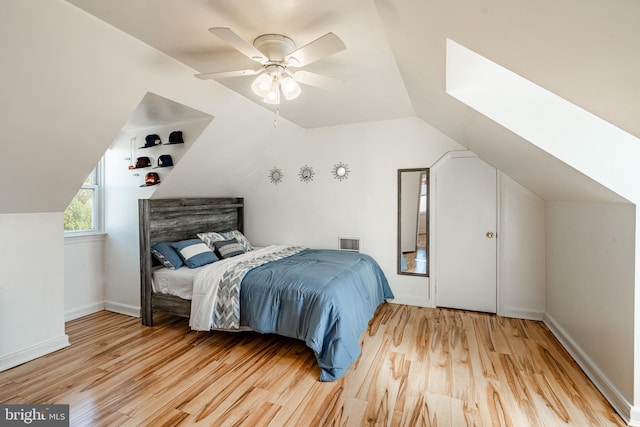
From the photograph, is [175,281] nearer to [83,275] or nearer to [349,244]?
[83,275]

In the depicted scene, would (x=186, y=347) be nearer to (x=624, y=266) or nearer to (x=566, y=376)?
(x=566, y=376)

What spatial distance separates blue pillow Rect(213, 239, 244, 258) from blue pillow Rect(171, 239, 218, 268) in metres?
0.15

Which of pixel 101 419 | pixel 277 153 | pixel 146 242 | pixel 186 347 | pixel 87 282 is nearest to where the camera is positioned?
pixel 101 419

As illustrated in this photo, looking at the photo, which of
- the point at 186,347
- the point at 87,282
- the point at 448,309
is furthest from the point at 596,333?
the point at 87,282

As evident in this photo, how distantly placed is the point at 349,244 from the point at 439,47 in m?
2.88

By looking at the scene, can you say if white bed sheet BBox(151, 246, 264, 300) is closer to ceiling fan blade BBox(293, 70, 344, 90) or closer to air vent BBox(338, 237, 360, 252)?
air vent BBox(338, 237, 360, 252)

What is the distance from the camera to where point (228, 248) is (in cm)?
383

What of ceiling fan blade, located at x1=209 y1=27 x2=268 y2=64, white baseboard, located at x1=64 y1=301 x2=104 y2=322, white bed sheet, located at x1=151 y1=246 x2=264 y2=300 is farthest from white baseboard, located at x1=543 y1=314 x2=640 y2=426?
white baseboard, located at x1=64 y1=301 x2=104 y2=322

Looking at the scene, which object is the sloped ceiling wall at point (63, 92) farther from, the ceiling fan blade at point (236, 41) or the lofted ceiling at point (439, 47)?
the ceiling fan blade at point (236, 41)

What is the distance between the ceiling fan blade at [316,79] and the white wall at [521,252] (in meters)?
2.45

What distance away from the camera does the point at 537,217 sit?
3428 mm

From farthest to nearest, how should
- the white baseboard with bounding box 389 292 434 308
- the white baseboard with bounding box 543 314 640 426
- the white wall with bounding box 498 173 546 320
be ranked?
the white baseboard with bounding box 389 292 434 308 < the white wall with bounding box 498 173 546 320 < the white baseboard with bounding box 543 314 640 426

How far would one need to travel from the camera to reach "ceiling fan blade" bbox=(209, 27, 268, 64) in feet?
5.22

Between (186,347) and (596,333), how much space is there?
339 centimetres
